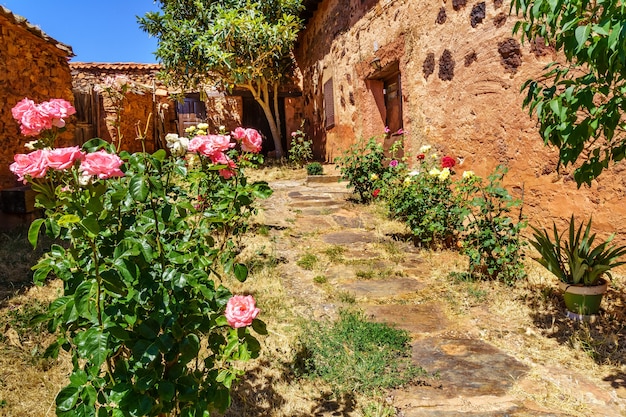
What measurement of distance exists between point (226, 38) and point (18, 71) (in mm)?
4269

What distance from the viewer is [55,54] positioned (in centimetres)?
588

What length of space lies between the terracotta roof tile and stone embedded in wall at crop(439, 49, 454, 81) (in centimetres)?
495

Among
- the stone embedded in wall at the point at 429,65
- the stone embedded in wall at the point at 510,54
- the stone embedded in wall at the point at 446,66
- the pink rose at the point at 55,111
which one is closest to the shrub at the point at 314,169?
the stone embedded in wall at the point at 429,65

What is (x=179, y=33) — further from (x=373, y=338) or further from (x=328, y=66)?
(x=373, y=338)

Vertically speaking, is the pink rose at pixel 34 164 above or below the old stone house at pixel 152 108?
below

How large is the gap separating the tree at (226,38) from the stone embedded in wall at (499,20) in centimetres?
544

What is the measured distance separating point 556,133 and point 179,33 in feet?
29.6

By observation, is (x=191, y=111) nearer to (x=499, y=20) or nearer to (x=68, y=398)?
(x=499, y=20)

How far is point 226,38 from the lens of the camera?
28.2 ft

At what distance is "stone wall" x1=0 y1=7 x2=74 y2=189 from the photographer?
4958mm

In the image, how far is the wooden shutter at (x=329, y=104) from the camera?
8586mm

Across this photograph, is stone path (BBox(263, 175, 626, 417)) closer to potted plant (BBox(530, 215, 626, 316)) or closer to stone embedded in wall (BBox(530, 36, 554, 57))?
potted plant (BBox(530, 215, 626, 316))

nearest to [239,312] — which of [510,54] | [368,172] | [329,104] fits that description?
[510,54]

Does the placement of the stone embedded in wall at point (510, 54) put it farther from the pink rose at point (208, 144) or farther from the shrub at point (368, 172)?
the pink rose at point (208, 144)
